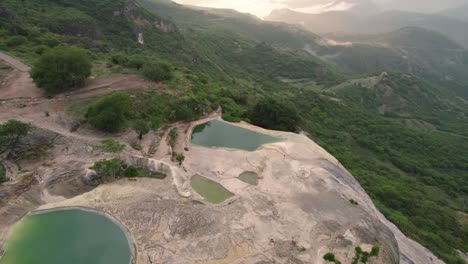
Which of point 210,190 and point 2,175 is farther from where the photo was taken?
point 210,190

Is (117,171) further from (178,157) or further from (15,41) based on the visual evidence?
(15,41)

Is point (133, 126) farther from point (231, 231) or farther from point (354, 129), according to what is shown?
point (354, 129)

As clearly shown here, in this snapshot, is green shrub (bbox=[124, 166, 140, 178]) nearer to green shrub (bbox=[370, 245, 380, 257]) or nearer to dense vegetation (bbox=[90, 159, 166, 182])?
dense vegetation (bbox=[90, 159, 166, 182])

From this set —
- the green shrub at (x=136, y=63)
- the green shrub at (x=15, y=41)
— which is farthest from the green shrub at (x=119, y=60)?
the green shrub at (x=15, y=41)

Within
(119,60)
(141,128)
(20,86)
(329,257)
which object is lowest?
(20,86)

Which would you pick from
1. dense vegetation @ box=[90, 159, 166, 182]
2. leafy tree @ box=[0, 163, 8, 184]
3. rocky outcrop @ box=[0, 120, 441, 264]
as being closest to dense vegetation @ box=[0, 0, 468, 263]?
dense vegetation @ box=[90, 159, 166, 182]

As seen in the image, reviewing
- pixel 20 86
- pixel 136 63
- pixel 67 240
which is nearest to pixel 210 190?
pixel 67 240
